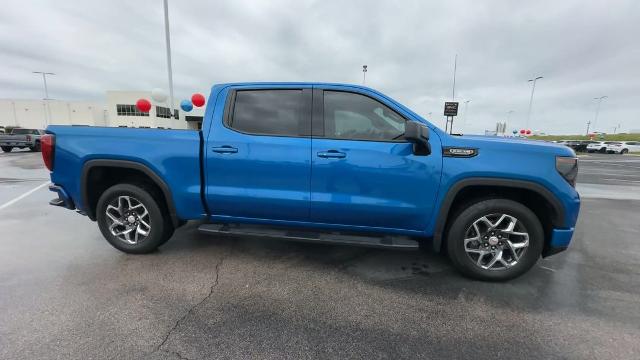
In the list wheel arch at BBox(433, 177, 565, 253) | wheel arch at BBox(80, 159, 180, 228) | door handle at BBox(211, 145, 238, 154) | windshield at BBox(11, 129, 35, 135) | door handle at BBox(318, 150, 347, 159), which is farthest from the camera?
windshield at BBox(11, 129, 35, 135)

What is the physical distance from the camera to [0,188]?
7.11 metres

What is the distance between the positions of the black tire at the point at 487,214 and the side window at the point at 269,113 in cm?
182

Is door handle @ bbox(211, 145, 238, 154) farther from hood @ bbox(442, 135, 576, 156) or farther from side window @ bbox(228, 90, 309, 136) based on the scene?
hood @ bbox(442, 135, 576, 156)

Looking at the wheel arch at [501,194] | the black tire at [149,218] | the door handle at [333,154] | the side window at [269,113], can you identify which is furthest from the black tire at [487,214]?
the black tire at [149,218]

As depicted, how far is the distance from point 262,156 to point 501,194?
8.03 ft

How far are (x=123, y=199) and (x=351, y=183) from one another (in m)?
2.62

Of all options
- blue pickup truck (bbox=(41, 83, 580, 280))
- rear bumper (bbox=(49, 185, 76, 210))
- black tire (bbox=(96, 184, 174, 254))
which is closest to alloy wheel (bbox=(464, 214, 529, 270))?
blue pickup truck (bbox=(41, 83, 580, 280))

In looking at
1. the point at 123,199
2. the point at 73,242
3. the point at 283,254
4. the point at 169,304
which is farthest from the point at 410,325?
the point at 73,242

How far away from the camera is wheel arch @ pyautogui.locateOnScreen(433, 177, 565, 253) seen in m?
2.87

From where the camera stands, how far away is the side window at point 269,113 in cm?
316

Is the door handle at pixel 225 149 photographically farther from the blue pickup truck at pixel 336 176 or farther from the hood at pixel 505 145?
the hood at pixel 505 145

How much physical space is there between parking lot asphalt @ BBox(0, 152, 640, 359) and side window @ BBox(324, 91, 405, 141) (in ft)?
4.83

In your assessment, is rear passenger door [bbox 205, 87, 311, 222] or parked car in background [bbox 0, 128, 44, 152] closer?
rear passenger door [bbox 205, 87, 311, 222]

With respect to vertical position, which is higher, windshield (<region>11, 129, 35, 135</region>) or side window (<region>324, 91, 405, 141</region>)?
side window (<region>324, 91, 405, 141</region>)
